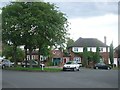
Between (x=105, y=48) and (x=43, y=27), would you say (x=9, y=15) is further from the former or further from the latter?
(x=105, y=48)

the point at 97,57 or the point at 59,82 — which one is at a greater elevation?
the point at 97,57

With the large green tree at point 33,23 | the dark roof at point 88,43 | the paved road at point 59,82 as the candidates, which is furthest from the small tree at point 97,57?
the paved road at point 59,82

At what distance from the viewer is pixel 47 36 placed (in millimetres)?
49094

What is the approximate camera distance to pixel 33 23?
46469mm

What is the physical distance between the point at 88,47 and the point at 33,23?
4727 centimetres

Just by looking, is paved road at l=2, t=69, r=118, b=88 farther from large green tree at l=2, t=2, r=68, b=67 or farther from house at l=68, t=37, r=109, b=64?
house at l=68, t=37, r=109, b=64

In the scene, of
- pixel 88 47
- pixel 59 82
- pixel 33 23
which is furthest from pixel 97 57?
pixel 59 82

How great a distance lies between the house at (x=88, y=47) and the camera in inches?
3529

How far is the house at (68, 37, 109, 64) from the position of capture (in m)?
89.6

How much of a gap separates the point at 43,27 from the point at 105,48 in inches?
1883

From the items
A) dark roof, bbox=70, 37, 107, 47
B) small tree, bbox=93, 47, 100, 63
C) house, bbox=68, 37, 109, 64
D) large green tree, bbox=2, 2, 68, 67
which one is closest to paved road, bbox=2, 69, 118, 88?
large green tree, bbox=2, 2, 68, 67

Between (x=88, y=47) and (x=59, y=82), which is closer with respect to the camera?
(x=59, y=82)

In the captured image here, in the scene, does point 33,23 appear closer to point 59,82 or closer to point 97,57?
point 59,82

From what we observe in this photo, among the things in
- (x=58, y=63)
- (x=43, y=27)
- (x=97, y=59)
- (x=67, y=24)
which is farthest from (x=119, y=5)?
(x=58, y=63)
